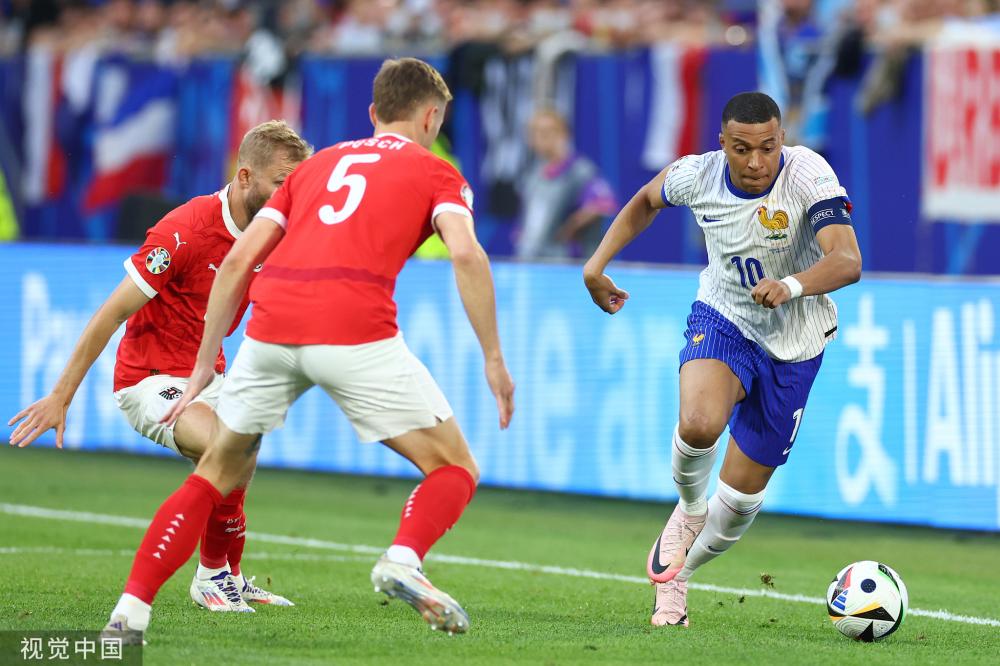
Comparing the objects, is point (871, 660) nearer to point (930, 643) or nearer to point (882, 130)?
point (930, 643)

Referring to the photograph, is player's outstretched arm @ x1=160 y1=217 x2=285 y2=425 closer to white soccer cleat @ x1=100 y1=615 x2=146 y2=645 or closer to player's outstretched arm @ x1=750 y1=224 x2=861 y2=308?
white soccer cleat @ x1=100 y1=615 x2=146 y2=645

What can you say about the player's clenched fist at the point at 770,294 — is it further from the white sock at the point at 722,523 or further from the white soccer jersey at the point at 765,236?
the white sock at the point at 722,523

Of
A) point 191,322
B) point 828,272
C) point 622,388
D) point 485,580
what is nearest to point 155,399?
point 191,322

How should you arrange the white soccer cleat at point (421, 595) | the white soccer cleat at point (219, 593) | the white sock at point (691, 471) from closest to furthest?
the white soccer cleat at point (421, 595) → the white sock at point (691, 471) → the white soccer cleat at point (219, 593)

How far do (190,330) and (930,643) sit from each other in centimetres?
325

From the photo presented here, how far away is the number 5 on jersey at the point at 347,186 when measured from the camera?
18.2 ft

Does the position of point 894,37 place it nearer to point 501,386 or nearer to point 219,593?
point 219,593

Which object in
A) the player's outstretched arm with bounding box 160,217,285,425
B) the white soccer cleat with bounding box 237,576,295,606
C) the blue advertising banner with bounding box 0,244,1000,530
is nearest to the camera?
the player's outstretched arm with bounding box 160,217,285,425

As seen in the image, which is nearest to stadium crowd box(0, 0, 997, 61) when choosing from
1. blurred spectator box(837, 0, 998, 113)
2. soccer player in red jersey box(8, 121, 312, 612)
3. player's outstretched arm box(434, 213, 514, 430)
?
blurred spectator box(837, 0, 998, 113)

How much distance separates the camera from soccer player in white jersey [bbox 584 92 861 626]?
6590mm

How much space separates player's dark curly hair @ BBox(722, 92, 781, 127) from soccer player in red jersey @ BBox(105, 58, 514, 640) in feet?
4.58

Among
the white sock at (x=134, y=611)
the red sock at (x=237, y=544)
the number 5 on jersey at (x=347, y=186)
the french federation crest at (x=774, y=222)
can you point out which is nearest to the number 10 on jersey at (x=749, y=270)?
the french federation crest at (x=774, y=222)

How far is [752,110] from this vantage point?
650 centimetres

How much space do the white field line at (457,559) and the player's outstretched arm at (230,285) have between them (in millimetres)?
3190
